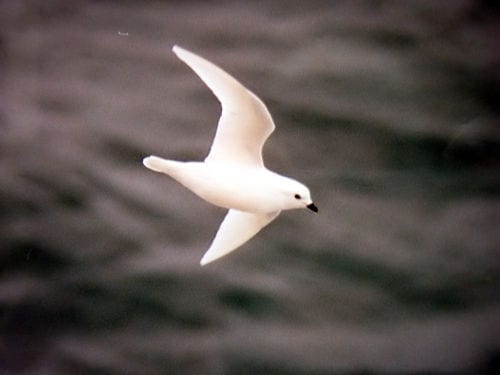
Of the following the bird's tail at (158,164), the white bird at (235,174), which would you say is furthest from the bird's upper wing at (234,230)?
the bird's tail at (158,164)

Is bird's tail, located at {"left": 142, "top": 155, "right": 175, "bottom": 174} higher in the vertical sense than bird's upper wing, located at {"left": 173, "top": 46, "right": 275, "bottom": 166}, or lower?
lower

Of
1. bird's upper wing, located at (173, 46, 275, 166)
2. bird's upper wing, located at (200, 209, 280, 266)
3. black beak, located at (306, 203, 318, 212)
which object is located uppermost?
bird's upper wing, located at (173, 46, 275, 166)

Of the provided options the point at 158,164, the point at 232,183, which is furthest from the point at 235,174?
the point at 158,164

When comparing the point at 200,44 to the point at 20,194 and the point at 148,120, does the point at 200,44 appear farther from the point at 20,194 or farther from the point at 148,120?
the point at 20,194

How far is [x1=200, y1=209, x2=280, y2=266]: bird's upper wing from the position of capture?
1249 mm

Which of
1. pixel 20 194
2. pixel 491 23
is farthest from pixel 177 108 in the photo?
pixel 491 23

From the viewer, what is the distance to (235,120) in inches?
48.2

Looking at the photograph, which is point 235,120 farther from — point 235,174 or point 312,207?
point 312,207

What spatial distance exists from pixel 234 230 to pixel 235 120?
187mm

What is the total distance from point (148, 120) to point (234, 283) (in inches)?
12.8

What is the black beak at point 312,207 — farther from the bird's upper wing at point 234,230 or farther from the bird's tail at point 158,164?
the bird's tail at point 158,164

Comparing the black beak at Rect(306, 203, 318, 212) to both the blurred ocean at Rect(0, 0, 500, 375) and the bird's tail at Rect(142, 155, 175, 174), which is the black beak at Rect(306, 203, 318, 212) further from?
the bird's tail at Rect(142, 155, 175, 174)

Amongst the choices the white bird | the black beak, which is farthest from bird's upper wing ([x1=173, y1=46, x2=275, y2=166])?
the black beak

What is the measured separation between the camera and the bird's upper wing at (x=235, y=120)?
1.20 m
